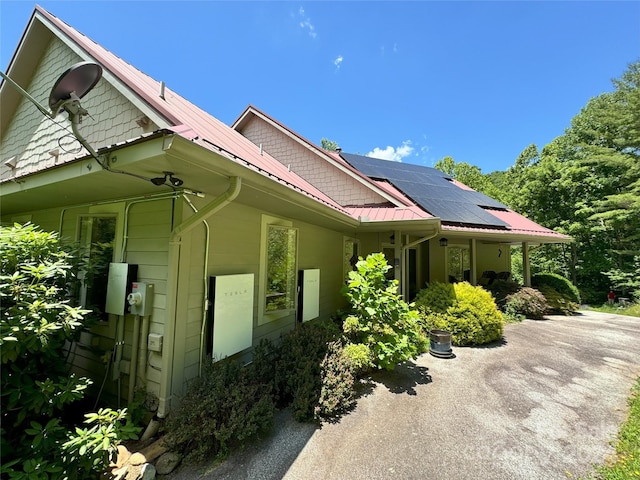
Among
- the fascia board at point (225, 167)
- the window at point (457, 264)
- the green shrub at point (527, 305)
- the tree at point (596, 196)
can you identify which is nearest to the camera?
the fascia board at point (225, 167)

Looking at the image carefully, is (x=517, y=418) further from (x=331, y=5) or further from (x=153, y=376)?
(x=331, y=5)

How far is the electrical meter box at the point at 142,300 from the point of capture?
10.3ft

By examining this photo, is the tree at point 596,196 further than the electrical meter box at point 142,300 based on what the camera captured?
Yes

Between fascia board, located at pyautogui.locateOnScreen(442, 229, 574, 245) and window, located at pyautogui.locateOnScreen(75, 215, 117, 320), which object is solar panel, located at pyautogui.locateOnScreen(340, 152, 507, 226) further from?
window, located at pyautogui.locateOnScreen(75, 215, 117, 320)

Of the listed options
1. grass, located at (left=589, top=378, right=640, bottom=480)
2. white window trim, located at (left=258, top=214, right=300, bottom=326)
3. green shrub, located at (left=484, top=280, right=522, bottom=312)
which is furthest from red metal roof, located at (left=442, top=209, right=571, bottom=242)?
white window trim, located at (left=258, top=214, right=300, bottom=326)

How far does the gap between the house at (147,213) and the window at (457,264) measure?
20.2 ft

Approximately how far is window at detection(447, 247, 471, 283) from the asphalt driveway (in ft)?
19.0

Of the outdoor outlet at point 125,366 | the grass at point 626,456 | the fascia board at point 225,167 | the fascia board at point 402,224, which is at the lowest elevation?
the grass at point 626,456

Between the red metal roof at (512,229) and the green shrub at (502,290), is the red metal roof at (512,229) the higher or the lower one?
the higher one

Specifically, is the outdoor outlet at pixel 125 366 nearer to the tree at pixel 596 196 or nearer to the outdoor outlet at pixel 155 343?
the outdoor outlet at pixel 155 343

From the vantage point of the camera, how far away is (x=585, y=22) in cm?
726

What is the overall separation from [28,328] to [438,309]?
271 inches

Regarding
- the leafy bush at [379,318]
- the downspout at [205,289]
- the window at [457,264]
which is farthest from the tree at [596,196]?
the downspout at [205,289]

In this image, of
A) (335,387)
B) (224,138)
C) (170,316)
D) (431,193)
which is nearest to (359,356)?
(335,387)
